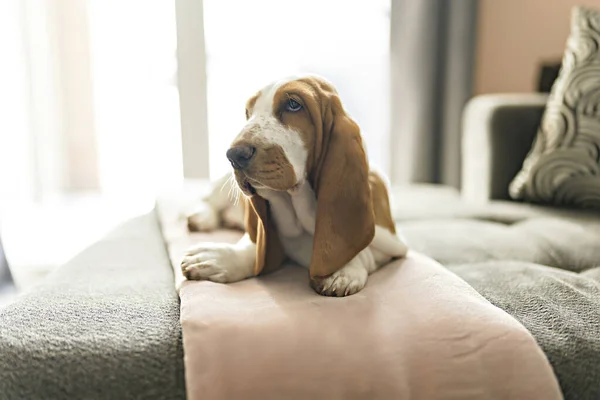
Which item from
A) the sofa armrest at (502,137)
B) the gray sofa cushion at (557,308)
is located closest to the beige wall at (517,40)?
the sofa armrest at (502,137)

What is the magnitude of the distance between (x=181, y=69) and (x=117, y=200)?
2.53 ft

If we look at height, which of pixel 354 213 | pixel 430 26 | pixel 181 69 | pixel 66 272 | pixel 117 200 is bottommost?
pixel 117 200

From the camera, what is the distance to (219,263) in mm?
928

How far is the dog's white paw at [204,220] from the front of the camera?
4.17ft

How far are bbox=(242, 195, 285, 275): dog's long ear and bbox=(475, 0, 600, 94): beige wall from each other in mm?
1719

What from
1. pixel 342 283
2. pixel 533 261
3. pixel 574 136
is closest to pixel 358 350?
pixel 342 283

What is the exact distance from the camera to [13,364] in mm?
730

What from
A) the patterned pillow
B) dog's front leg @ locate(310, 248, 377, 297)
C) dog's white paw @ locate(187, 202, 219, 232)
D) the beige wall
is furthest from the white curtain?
dog's front leg @ locate(310, 248, 377, 297)

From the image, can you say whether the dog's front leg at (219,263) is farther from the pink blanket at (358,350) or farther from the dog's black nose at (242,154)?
the dog's black nose at (242,154)

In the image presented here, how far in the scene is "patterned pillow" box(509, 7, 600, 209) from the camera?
1541 mm

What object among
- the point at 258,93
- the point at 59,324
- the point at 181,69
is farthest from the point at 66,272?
the point at 181,69

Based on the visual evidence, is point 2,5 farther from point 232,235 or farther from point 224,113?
point 232,235

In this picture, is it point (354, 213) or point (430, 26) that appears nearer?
point (354, 213)

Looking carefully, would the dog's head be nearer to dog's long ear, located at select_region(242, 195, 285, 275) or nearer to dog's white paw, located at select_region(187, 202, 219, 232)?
dog's long ear, located at select_region(242, 195, 285, 275)
